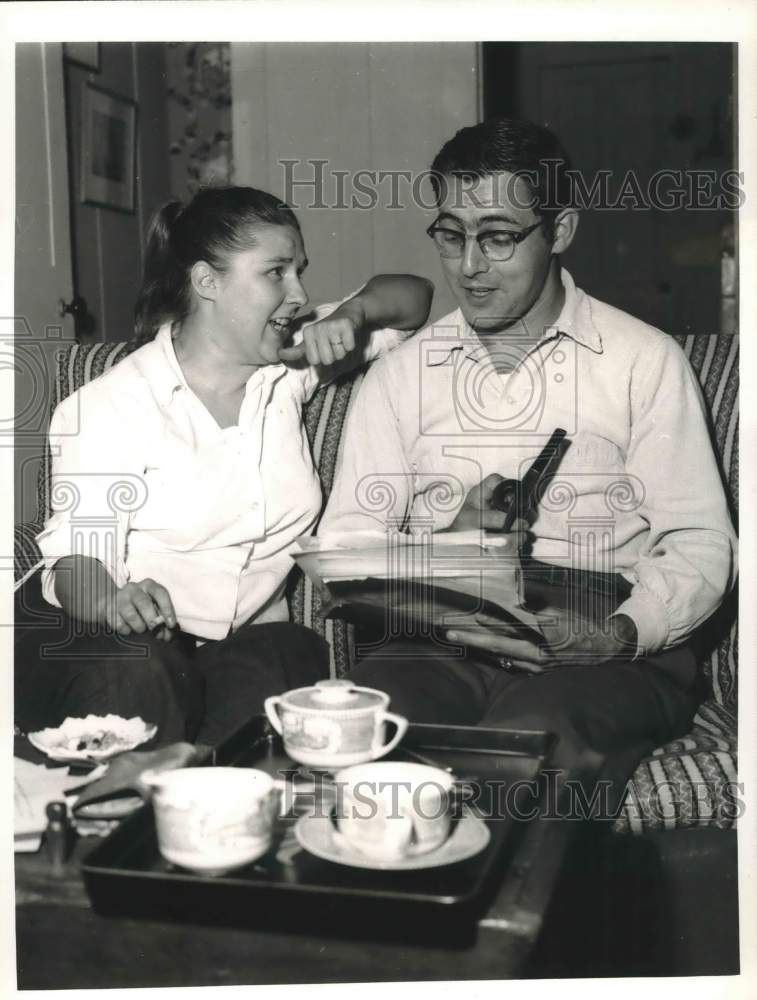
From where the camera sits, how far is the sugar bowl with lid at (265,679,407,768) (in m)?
0.93

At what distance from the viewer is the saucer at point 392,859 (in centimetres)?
79

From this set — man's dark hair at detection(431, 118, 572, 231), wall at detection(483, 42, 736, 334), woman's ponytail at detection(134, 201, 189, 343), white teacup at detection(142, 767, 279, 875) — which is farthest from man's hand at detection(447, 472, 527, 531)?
wall at detection(483, 42, 736, 334)

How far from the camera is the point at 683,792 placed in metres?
1.15

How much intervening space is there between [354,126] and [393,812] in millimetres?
910

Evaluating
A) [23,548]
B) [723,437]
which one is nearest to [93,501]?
[23,548]

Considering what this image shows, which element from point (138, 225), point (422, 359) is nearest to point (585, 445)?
point (422, 359)

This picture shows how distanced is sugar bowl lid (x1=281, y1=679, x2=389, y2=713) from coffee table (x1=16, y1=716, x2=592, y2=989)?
190 millimetres

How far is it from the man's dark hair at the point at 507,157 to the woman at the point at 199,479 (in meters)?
0.17

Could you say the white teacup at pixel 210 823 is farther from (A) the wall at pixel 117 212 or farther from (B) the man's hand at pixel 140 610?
(A) the wall at pixel 117 212

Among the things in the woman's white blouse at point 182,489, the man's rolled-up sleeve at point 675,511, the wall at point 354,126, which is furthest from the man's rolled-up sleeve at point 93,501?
the man's rolled-up sleeve at point 675,511

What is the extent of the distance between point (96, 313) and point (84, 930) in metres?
1.18

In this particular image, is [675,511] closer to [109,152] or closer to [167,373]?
[167,373]

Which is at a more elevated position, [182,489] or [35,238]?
[35,238]

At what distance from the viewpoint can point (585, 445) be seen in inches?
51.4
